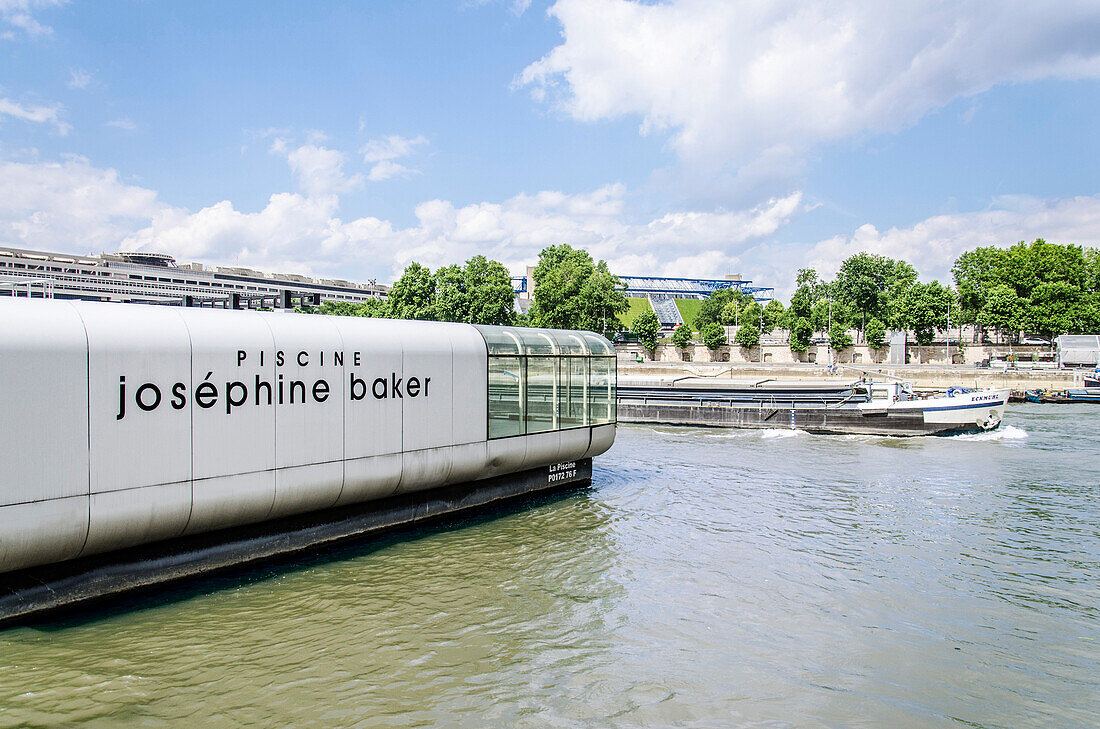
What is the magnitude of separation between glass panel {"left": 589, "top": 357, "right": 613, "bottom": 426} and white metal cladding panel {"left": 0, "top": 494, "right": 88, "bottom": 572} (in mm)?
14031

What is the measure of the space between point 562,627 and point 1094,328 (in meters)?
108

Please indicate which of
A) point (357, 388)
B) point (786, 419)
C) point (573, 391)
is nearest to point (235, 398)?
point (357, 388)

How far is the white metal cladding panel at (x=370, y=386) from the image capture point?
14812 mm

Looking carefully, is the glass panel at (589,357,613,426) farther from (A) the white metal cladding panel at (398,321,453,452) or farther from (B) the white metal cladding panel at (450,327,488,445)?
(A) the white metal cladding panel at (398,321,453,452)

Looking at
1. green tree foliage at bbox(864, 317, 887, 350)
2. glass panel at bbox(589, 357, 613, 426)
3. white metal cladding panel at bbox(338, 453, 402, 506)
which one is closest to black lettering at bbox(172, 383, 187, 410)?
white metal cladding panel at bbox(338, 453, 402, 506)

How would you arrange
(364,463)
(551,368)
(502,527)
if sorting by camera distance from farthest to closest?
1. (551,368)
2. (502,527)
3. (364,463)

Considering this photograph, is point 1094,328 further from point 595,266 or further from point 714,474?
point 714,474

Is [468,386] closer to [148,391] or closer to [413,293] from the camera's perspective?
[148,391]

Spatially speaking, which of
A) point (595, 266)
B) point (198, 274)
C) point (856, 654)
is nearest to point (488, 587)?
point (856, 654)

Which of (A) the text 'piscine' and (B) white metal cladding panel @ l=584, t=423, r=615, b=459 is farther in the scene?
(B) white metal cladding panel @ l=584, t=423, r=615, b=459

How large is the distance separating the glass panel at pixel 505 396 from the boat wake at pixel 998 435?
3044 cm

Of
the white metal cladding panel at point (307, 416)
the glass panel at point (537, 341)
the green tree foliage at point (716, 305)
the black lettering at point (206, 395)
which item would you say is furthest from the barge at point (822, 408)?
the green tree foliage at point (716, 305)

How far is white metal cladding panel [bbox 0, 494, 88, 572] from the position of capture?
9906 millimetres

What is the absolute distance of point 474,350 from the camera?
59.1 ft
